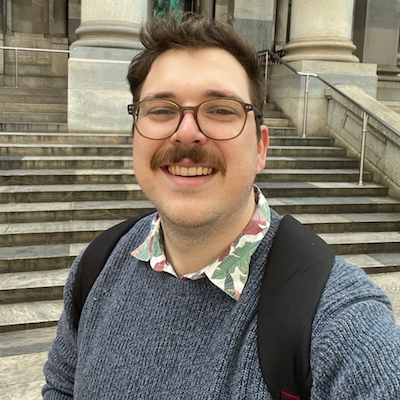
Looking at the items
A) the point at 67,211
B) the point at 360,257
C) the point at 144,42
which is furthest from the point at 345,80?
the point at 144,42

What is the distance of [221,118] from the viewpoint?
3.95 ft

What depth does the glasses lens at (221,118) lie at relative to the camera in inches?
46.6

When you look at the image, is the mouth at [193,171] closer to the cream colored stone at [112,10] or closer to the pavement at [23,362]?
the pavement at [23,362]

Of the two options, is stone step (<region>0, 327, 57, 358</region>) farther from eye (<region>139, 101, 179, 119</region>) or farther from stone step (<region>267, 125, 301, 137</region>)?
stone step (<region>267, 125, 301, 137</region>)

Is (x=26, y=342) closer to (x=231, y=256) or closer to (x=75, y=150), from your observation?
(x=231, y=256)

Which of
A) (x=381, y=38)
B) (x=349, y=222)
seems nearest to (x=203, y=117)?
(x=349, y=222)

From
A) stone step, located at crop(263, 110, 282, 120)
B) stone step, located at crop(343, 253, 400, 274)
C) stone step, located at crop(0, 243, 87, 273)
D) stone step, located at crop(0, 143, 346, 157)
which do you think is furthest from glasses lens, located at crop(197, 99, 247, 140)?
stone step, located at crop(263, 110, 282, 120)

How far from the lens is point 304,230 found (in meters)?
1.22

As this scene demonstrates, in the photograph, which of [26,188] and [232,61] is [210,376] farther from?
[26,188]

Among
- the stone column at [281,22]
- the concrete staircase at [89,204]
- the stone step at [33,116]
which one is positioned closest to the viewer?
the concrete staircase at [89,204]

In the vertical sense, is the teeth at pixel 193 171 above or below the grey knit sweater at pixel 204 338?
above

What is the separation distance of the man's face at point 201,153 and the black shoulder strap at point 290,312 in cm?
19

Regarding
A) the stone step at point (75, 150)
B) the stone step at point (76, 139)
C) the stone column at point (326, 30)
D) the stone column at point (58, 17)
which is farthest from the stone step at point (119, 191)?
the stone column at point (58, 17)

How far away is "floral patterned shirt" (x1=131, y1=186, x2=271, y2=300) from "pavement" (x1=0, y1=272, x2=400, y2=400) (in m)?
1.93
